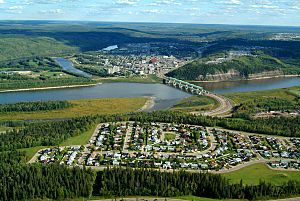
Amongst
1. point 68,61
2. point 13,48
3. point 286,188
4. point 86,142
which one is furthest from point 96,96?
point 13,48

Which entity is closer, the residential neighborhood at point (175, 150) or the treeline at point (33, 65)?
the residential neighborhood at point (175, 150)

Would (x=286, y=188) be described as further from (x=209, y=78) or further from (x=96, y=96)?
(x=209, y=78)

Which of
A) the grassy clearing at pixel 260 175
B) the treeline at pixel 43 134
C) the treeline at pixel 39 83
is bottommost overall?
the treeline at pixel 39 83

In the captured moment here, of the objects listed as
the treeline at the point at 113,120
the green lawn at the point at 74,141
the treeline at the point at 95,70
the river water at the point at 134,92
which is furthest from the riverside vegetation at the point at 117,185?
the treeline at the point at 95,70

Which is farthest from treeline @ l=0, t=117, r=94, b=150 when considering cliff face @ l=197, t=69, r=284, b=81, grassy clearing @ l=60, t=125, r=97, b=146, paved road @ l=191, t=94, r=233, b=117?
cliff face @ l=197, t=69, r=284, b=81

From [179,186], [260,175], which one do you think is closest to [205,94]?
[260,175]

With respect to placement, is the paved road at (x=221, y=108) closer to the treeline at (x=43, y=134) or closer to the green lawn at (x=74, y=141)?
the green lawn at (x=74, y=141)

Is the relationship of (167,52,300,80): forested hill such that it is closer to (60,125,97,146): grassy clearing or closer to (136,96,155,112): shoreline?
(136,96,155,112): shoreline

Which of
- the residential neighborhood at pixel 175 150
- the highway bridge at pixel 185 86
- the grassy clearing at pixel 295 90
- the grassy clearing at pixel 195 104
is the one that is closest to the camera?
the residential neighborhood at pixel 175 150
